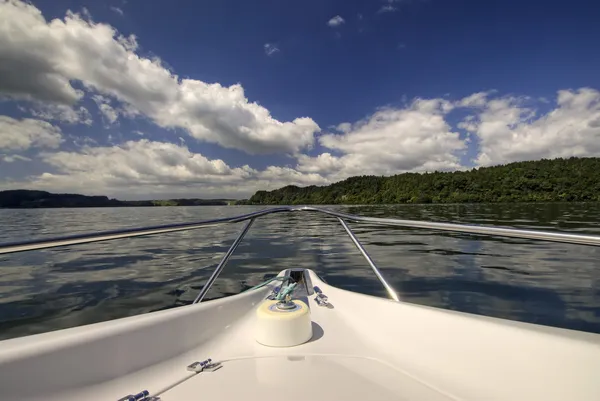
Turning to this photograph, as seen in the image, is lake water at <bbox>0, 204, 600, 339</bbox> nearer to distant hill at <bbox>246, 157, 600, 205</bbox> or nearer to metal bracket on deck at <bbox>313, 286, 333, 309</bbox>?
metal bracket on deck at <bbox>313, 286, 333, 309</bbox>

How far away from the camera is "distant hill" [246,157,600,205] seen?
163ft

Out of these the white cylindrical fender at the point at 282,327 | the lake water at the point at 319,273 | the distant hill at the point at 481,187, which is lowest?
the lake water at the point at 319,273

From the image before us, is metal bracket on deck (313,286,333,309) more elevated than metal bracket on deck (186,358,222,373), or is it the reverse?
metal bracket on deck (313,286,333,309)

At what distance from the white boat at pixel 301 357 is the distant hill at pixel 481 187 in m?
60.1

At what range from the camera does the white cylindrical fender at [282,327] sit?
4.70ft

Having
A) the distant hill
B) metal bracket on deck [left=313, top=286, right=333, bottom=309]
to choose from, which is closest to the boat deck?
metal bracket on deck [left=313, top=286, right=333, bottom=309]

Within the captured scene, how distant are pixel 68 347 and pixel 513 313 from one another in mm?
4083

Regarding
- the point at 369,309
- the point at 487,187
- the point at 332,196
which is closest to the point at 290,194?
the point at 332,196

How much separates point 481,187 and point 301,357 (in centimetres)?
6856

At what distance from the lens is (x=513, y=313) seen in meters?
3.21

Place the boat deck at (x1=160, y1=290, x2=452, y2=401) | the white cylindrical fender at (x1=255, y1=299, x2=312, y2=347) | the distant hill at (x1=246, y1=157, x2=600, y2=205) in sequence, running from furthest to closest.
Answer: the distant hill at (x1=246, y1=157, x2=600, y2=205), the white cylindrical fender at (x1=255, y1=299, x2=312, y2=347), the boat deck at (x1=160, y1=290, x2=452, y2=401)

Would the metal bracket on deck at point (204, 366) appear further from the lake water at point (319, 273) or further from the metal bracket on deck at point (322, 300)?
the lake water at point (319, 273)

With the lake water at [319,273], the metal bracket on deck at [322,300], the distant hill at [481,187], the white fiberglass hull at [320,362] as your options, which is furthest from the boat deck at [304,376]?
the distant hill at [481,187]

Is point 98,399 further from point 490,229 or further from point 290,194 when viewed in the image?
point 290,194
